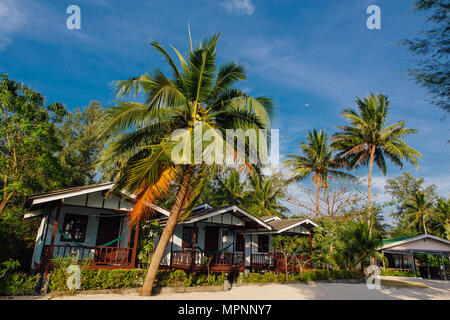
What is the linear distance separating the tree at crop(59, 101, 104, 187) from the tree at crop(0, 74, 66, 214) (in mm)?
10283

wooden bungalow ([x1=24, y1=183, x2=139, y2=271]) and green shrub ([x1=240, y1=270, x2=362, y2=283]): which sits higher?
wooden bungalow ([x1=24, y1=183, x2=139, y2=271])

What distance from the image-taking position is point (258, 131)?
9.41m

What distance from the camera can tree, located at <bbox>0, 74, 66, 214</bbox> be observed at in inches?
620

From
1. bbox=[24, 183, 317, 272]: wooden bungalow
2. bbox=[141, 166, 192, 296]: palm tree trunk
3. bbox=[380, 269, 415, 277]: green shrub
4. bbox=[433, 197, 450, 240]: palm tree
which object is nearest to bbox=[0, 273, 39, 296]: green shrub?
bbox=[24, 183, 317, 272]: wooden bungalow

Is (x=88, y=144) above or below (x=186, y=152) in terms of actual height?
above

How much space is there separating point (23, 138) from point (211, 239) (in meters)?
12.8

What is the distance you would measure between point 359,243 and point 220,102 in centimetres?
1389

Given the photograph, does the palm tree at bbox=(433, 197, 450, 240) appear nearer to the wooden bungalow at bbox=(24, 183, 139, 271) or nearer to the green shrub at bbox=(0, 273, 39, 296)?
the wooden bungalow at bbox=(24, 183, 139, 271)

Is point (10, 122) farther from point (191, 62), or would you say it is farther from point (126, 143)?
point (191, 62)

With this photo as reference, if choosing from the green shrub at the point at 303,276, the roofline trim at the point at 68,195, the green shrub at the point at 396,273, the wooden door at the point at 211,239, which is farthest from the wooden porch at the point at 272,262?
the green shrub at the point at 396,273

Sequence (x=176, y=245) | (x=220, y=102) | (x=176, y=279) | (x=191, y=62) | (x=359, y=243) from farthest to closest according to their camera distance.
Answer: (x=359, y=243), (x=176, y=245), (x=176, y=279), (x=220, y=102), (x=191, y=62)

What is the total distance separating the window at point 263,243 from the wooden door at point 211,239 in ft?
13.1
